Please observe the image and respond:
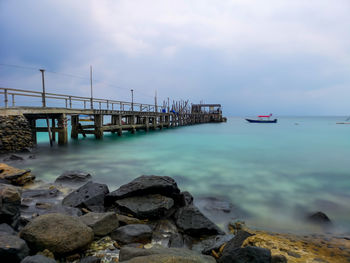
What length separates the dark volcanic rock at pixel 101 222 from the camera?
4059 mm

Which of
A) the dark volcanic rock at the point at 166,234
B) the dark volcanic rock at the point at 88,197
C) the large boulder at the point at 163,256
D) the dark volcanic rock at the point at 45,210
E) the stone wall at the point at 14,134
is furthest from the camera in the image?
the stone wall at the point at 14,134

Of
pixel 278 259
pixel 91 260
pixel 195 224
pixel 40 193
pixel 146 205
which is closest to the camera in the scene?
pixel 278 259

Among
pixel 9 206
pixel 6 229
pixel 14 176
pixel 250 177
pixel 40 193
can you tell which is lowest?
pixel 250 177

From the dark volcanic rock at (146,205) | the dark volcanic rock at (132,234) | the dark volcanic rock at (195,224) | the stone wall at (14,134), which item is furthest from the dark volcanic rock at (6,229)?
the stone wall at (14,134)

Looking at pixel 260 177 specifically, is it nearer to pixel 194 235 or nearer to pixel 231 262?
pixel 194 235

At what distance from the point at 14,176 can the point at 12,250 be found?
544 centimetres

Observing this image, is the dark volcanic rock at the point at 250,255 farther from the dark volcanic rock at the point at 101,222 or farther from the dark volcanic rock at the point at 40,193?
the dark volcanic rock at the point at 40,193

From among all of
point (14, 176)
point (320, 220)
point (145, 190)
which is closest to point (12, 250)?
point (145, 190)

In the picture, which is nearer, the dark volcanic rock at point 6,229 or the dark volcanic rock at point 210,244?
the dark volcanic rock at point 6,229

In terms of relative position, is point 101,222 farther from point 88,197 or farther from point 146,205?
point 88,197

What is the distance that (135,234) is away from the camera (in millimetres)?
4105

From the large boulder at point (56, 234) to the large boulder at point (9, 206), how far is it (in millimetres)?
672

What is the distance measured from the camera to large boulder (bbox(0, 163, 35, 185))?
23.3 feet

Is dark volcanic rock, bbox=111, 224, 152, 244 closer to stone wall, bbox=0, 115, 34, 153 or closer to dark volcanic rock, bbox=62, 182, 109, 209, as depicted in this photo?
dark volcanic rock, bbox=62, 182, 109, 209
